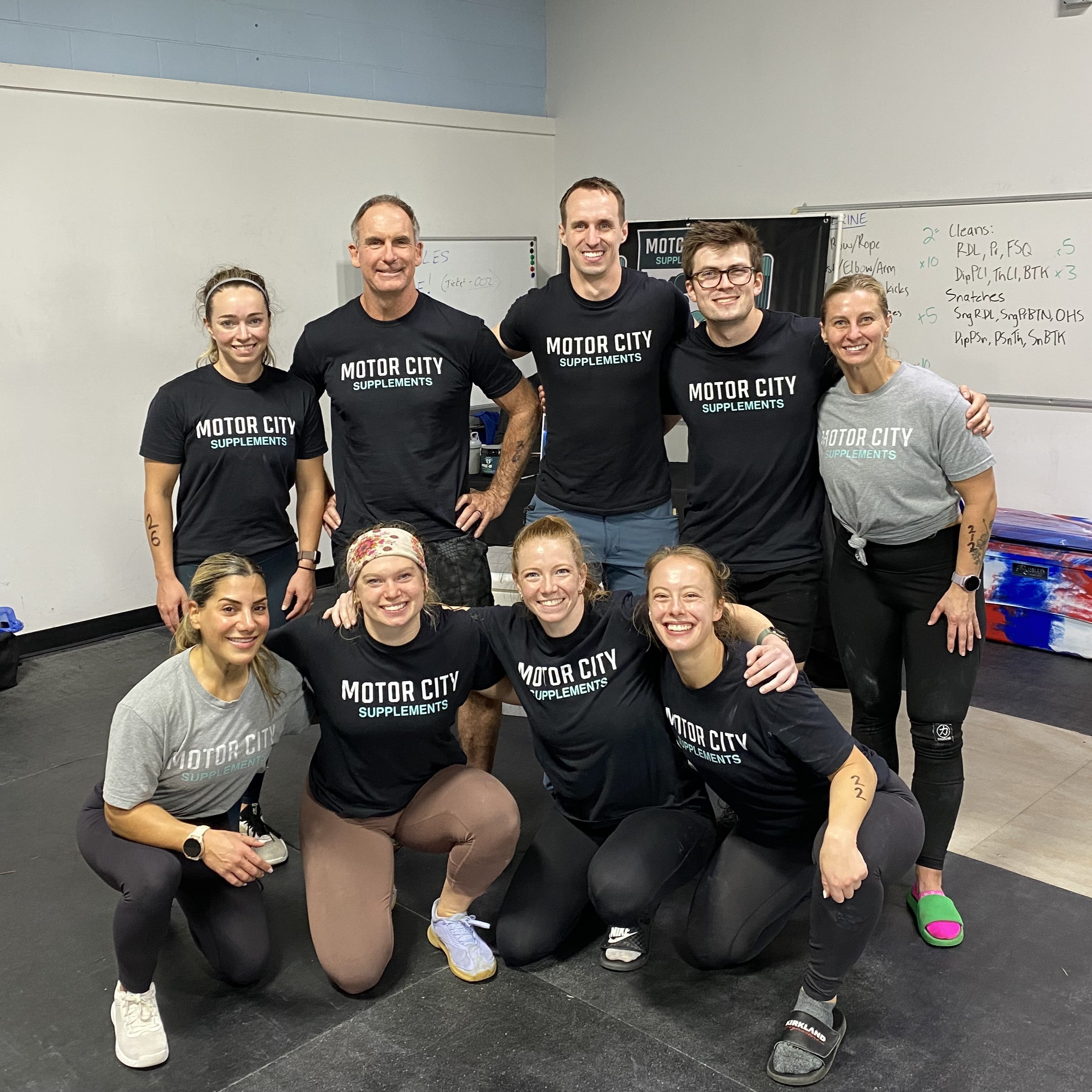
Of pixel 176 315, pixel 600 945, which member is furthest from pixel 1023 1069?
pixel 176 315

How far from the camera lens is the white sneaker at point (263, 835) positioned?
298 centimetres

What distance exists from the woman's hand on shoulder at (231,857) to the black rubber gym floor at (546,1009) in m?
0.34

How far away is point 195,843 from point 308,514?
1076mm

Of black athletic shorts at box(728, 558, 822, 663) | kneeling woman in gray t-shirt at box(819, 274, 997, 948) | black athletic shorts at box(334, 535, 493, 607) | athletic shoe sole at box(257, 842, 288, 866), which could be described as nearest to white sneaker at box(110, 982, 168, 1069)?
athletic shoe sole at box(257, 842, 288, 866)

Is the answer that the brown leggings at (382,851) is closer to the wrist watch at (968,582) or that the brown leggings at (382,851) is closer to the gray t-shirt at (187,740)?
the gray t-shirt at (187,740)

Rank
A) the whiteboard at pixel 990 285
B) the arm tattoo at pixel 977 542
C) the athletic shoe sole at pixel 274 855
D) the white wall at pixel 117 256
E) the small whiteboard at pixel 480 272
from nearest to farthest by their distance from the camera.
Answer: the arm tattoo at pixel 977 542 < the athletic shoe sole at pixel 274 855 < the white wall at pixel 117 256 < the whiteboard at pixel 990 285 < the small whiteboard at pixel 480 272

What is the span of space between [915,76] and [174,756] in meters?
4.44

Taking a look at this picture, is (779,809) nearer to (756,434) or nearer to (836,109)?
(756,434)

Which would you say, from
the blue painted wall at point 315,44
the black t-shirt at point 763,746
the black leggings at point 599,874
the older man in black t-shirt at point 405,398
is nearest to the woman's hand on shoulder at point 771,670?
the black t-shirt at point 763,746

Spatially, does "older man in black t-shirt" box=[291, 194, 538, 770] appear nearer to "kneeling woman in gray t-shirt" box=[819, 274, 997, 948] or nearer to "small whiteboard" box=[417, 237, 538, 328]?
"kneeling woman in gray t-shirt" box=[819, 274, 997, 948]

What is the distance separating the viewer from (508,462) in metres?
3.19

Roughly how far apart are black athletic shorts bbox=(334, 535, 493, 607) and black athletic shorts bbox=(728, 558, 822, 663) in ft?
2.15

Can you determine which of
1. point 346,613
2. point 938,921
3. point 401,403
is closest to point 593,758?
point 346,613

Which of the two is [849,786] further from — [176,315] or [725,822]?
[176,315]
